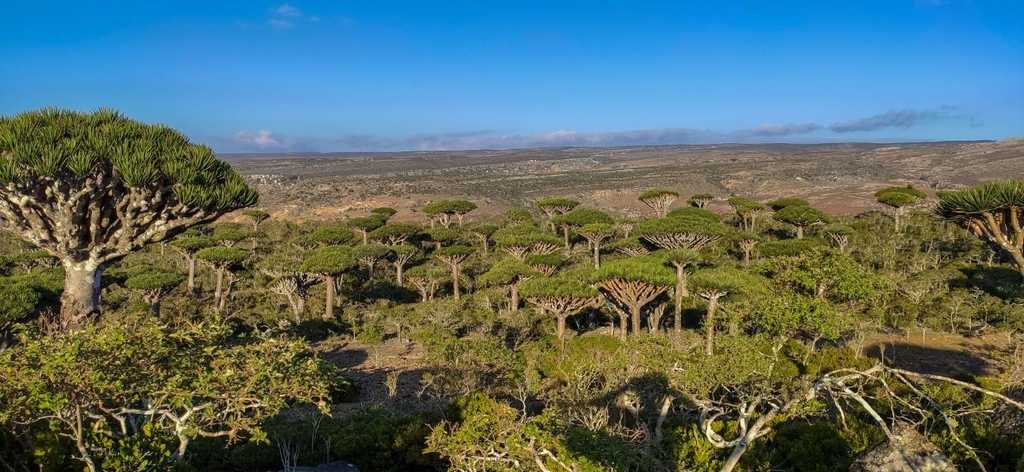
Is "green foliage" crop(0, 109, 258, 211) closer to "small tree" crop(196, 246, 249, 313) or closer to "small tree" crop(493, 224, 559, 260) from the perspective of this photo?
"small tree" crop(196, 246, 249, 313)

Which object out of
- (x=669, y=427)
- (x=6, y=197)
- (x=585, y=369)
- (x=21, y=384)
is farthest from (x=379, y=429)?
(x=6, y=197)

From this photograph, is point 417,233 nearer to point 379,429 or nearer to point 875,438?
point 379,429

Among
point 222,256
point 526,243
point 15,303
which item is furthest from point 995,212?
point 222,256

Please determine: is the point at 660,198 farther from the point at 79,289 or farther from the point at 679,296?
the point at 79,289

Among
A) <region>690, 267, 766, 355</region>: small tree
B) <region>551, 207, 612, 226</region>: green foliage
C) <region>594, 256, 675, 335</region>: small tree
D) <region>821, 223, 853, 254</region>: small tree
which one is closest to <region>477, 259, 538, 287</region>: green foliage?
<region>594, 256, 675, 335</region>: small tree

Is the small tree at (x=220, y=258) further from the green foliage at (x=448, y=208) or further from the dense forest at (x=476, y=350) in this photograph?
the green foliage at (x=448, y=208)

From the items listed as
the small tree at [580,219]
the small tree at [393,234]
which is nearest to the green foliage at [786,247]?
the small tree at [580,219]
